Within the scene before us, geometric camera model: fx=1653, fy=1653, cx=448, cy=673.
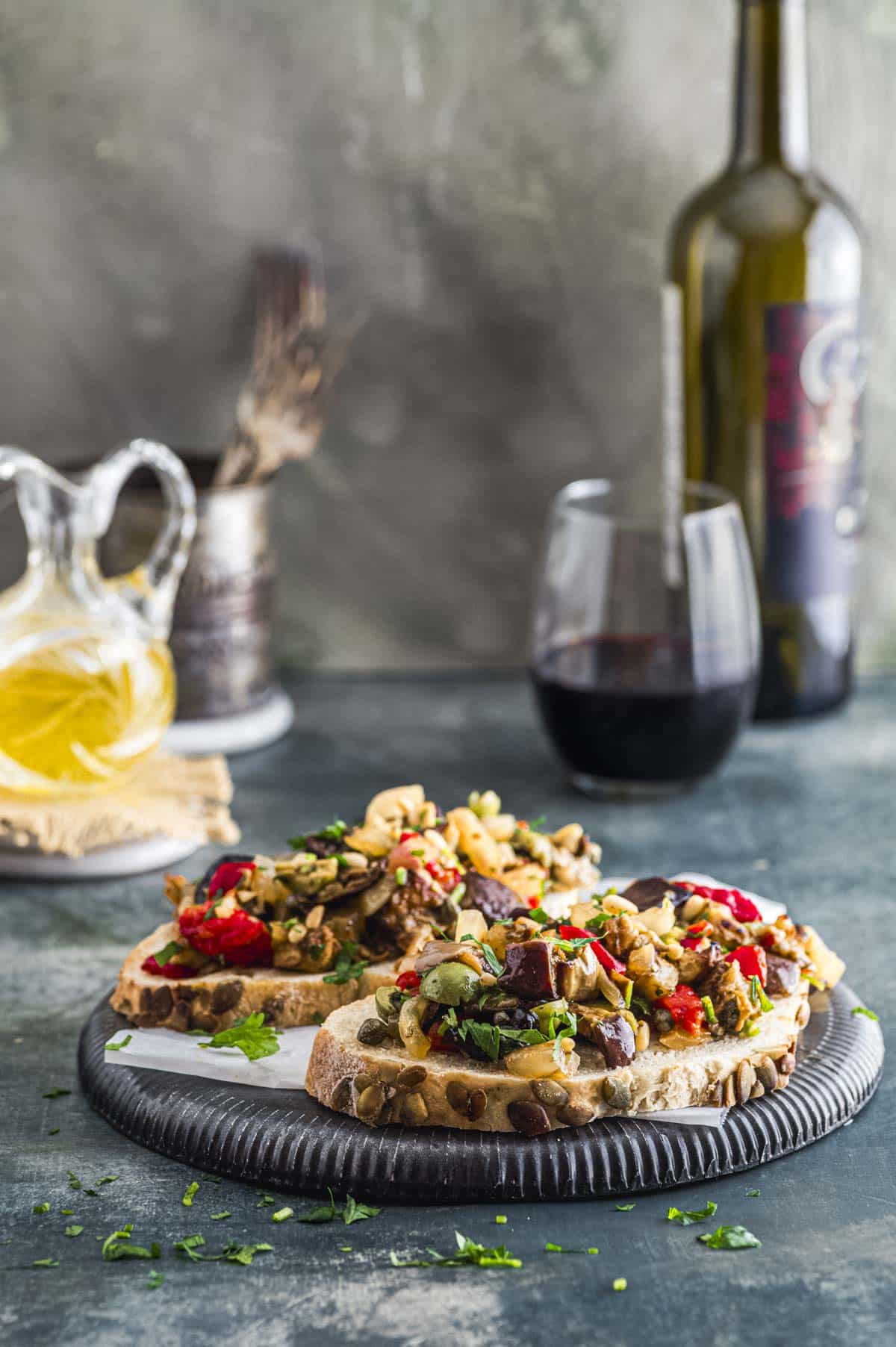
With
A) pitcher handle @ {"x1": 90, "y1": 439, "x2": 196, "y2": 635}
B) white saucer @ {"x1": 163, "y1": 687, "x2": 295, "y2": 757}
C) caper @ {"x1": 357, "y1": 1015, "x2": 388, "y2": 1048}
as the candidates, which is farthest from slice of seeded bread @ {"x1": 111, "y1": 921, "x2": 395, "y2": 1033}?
white saucer @ {"x1": 163, "y1": 687, "x2": 295, "y2": 757}

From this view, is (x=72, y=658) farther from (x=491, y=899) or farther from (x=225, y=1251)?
(x=225, y=1251)

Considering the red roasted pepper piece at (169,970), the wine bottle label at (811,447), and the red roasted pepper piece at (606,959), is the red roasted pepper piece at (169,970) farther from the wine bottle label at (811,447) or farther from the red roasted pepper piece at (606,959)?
the wine bottle label at (811,447)

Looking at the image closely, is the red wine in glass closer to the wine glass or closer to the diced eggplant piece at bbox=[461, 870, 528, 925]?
the wine glass

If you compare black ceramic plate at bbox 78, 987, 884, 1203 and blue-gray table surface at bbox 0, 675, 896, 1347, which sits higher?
black ceramic plate at bbox 78, 987, 884, 1203

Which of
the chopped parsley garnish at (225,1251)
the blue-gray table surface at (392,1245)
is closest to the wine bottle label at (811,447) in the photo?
the blue-gray table surface at (392,1245)

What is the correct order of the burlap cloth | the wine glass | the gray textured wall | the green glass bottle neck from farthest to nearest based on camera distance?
1. the gray textured wall
2. the green glass bottle neck
3. the wine glass
4. the burlap cloth

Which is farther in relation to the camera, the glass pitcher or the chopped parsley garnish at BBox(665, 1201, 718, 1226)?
the glass pitcher
